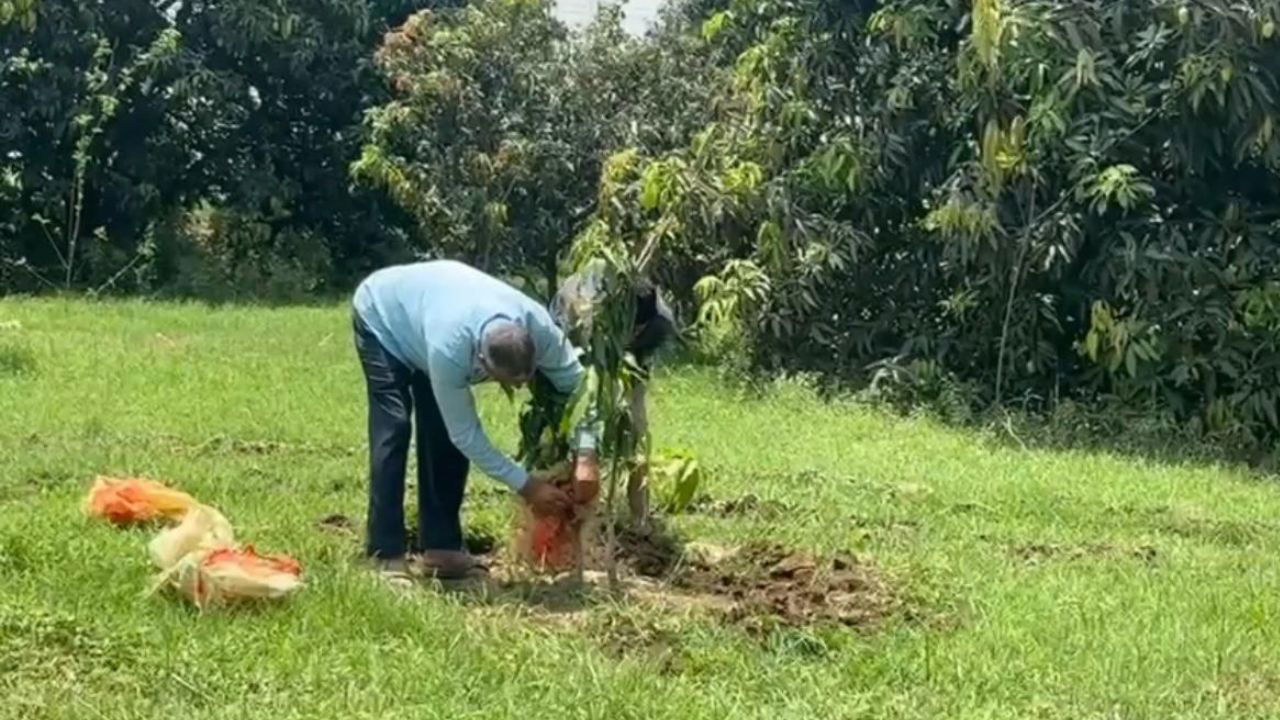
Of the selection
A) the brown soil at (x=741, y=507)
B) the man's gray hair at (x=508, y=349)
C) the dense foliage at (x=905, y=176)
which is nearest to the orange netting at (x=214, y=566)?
the man's gray hair at (x=508, y=349)

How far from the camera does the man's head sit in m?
5.13

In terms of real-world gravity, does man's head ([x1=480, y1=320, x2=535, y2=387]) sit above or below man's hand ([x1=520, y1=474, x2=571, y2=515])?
above

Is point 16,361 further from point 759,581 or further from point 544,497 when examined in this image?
point 759,581

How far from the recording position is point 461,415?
5238 mm

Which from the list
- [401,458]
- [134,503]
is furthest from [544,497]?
[134,503]

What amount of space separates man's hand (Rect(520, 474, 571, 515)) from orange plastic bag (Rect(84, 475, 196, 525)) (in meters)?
1.29

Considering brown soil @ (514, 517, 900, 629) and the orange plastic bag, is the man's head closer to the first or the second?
brown soil @ (514, 517, 900, 629)

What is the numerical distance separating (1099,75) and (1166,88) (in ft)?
1.37

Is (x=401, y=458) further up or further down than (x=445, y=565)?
further up

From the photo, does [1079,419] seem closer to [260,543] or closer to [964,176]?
[964,176]

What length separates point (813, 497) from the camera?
735 cm

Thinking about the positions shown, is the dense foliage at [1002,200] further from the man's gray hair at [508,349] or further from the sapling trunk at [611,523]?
the man's gray hair at [508,349]

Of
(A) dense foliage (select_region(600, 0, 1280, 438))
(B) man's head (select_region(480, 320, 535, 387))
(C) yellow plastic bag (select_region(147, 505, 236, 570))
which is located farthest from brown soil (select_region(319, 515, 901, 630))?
(A) dense foliage (select_region(600, 0, 1280, 438))

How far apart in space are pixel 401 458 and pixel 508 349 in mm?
742
